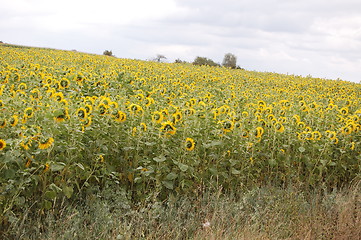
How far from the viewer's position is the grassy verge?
4012mm

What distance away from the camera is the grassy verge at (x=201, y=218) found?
401 cm

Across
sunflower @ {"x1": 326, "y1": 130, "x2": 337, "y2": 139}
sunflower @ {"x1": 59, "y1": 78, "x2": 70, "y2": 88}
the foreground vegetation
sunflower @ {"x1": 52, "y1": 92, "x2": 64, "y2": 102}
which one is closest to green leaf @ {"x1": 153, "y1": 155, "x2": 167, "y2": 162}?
the foreground vegetation

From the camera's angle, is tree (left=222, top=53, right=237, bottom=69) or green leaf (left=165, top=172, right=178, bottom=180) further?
tree (left=222, top=53, right=237, bottom=69)

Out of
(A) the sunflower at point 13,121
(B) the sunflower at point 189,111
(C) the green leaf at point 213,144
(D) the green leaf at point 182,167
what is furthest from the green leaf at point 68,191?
(B) the sunflower at point 189,111

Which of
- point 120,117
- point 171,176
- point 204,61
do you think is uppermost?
point 204,61

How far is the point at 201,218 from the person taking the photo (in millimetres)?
4609

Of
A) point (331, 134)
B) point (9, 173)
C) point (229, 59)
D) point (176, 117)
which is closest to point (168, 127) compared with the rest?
point (176, 117)

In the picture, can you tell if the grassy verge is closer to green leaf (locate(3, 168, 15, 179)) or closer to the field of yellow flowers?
the field of yellow flowers

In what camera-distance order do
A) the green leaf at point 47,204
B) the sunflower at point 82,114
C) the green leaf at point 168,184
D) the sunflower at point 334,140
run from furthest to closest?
the sunflower at point 334,140 → the green leaf at point 168,184 → the sunflower at point 82,114 → the green leaf at point 47,204

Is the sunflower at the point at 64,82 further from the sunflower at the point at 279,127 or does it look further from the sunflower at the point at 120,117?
the sunflower at the point at 279,127

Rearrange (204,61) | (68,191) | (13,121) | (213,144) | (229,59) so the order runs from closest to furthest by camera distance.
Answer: (68,191) < (13,121) < (213,144) < (204,61) < (229,59)

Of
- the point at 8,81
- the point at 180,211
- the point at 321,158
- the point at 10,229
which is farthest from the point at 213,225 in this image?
the point at 8,81

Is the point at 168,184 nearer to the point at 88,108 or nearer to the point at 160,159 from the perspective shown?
the point at 160,159

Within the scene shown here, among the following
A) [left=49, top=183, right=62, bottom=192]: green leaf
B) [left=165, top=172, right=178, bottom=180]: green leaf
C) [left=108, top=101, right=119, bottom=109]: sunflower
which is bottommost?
[left=49, top=183, right=62, bottom=192]: green leaf
